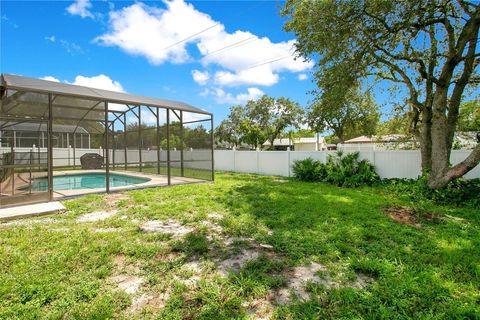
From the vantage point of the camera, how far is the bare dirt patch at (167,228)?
3.68 metres

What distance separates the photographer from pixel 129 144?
38.4ft

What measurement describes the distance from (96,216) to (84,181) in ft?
21.6

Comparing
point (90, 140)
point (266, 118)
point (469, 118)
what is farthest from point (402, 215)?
point (266, 118)

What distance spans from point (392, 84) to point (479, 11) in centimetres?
290

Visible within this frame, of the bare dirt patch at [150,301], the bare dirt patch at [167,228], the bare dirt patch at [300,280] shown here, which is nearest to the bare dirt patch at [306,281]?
the bare dirt patch at [300,280]

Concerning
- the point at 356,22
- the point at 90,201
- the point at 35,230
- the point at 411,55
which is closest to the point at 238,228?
the point at 35,230

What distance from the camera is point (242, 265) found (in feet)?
8.79

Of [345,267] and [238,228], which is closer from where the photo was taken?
[345,267]

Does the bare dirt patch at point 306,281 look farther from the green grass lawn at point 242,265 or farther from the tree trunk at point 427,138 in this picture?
the tree trunk at point 427,138

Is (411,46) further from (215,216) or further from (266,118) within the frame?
(266,118)

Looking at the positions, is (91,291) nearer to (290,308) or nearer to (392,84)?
(290,308)

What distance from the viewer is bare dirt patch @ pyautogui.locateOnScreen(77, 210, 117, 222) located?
433cm

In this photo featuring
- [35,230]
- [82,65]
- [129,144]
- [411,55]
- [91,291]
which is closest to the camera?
[91,291]

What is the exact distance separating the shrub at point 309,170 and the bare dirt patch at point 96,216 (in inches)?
251
